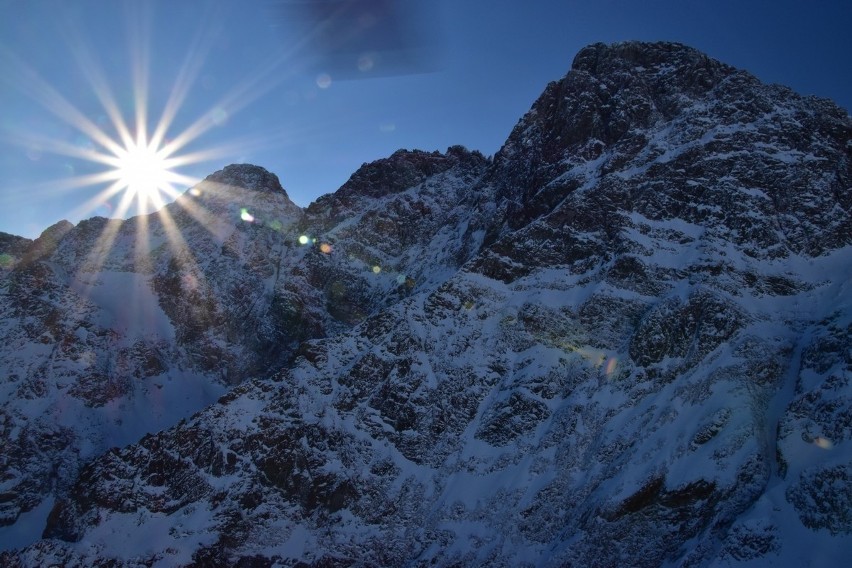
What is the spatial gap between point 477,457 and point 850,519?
93.3ft

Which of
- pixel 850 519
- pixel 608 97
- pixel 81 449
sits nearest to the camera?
pixel 850 519

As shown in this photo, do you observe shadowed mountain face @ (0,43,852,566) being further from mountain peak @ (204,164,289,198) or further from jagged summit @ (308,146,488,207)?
mountain peak @ (204,164,289,198)

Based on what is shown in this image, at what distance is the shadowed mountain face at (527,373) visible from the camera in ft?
148

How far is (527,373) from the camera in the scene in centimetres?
6088

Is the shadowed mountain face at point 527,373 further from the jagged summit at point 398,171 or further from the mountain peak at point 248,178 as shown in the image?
the mountain peak at point 248,178

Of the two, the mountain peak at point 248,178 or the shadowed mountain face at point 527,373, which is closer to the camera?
the shadowed mountain face at point 527,373

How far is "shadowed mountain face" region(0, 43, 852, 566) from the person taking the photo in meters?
45.2

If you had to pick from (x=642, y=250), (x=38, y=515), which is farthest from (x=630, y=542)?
(x=38, y=515)

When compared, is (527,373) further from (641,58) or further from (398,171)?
(398,171)

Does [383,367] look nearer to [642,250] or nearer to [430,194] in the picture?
[642,250]

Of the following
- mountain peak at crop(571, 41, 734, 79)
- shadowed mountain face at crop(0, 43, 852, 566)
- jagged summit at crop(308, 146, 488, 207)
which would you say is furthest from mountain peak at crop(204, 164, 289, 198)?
mountain peak at crop(571, 41, 734, 79)

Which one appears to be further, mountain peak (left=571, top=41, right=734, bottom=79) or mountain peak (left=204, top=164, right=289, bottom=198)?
mountain peak (left=204, top=164, right=289, bottom=198)

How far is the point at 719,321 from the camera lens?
55188mm

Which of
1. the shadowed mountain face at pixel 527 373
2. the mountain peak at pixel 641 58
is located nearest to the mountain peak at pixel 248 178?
the shadowed mountain face at pixel 527 373
